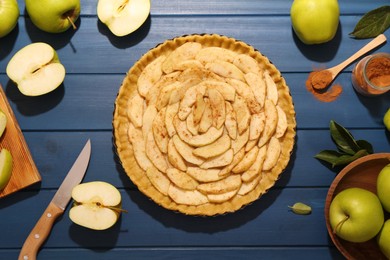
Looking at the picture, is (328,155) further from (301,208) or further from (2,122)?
(2,122)

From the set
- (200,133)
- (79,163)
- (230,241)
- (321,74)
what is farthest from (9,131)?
(321,74)

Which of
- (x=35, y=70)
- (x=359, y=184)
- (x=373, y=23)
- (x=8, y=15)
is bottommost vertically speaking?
(x=359, y=184)

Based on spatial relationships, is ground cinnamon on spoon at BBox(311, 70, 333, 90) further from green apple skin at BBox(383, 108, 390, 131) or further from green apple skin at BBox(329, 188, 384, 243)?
green apple skin at BBox(329, 188, 384, 243)

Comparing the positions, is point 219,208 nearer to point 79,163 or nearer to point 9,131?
point 79,163

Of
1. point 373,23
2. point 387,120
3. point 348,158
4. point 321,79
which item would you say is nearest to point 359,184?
point 348,158

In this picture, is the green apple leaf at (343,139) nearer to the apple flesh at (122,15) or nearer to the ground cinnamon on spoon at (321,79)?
the ground cinnamon on spoon at (321,79)

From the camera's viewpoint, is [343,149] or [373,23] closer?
[373,23]

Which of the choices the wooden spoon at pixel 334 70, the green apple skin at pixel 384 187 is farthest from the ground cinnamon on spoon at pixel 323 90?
the green apple skin at pixel 384 187

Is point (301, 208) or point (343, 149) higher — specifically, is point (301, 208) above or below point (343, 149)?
below
